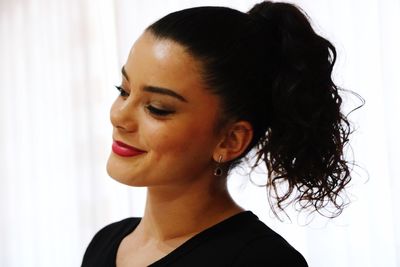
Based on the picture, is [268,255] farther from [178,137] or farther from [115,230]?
[115,230]

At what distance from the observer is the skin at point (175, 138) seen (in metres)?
1.02

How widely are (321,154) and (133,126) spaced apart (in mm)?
343

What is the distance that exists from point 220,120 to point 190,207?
0.58 feet

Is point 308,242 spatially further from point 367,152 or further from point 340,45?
point 340,45

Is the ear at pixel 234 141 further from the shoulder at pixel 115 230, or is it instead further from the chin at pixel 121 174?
the shoulder at pixel 115 230

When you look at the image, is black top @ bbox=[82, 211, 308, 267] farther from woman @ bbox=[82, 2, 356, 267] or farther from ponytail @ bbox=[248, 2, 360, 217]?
ponytail @ bbox=[248, 2, 360, 217]

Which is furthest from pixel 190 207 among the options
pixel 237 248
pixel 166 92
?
pixel 166 92

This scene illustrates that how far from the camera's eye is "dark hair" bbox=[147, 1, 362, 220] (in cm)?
103

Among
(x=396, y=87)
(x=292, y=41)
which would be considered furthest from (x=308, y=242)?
(x=292, y=41)

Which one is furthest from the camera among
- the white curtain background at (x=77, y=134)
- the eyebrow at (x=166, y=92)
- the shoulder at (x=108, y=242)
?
the white curtain background at (x=77, y=134)

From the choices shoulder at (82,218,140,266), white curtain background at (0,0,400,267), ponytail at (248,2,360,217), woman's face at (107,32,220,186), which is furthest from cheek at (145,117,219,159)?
white curtain background at (0,0,400,267)

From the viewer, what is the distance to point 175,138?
102 cm

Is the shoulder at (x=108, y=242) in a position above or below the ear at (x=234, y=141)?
below

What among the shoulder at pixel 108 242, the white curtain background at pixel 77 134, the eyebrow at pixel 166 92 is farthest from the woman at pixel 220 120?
the white curtain background at pixel 77 134
